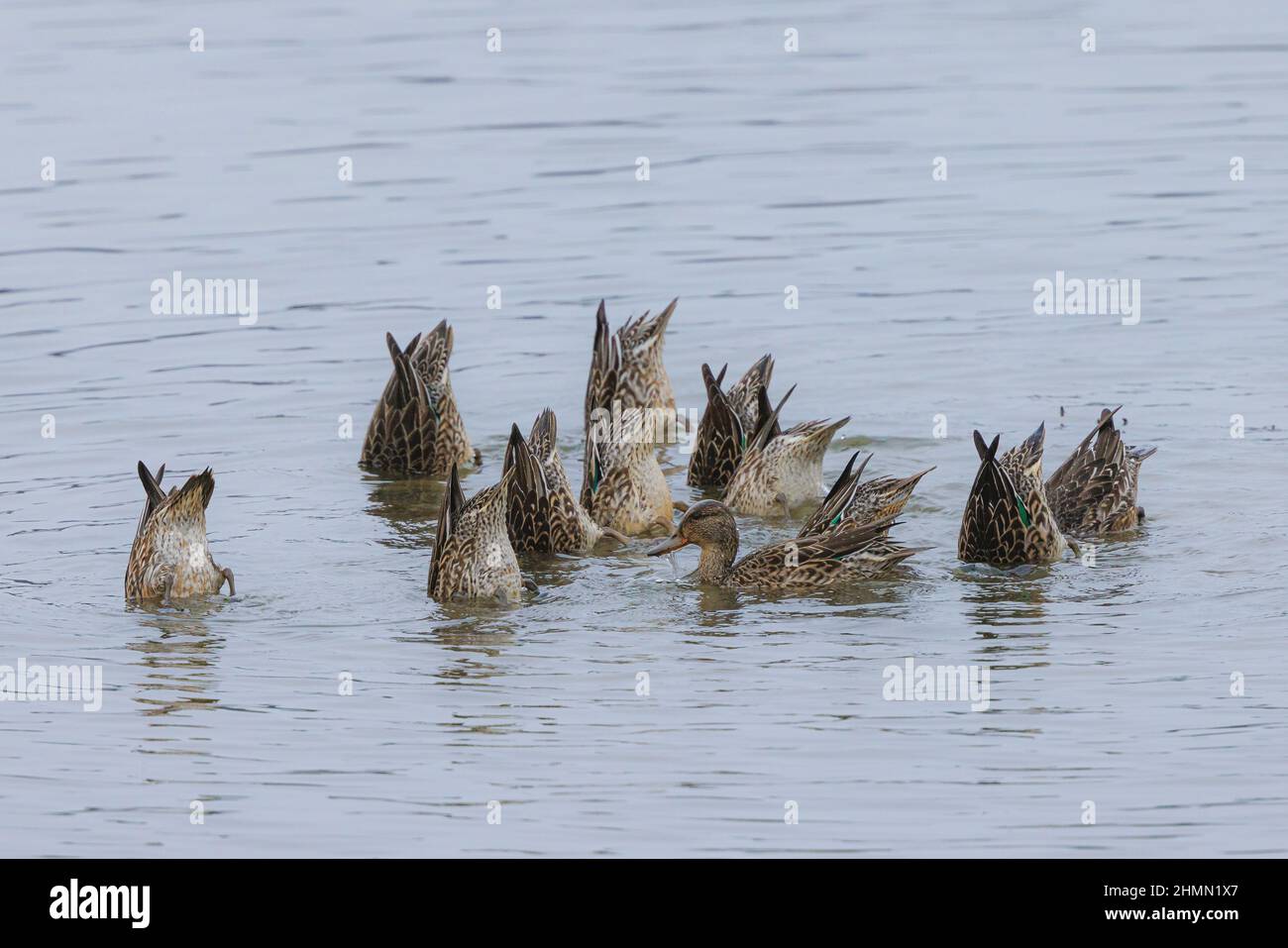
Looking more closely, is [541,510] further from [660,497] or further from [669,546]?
[660,497]

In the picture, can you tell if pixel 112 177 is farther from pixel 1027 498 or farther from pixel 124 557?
pixel 1027 498

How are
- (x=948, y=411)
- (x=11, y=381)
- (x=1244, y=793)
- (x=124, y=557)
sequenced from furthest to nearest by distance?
(x=11, y=381) → (x=948, y=411) → (x=124, y=557) → (x=1244, y=793)

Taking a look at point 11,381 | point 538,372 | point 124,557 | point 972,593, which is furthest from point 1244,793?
point 11,381

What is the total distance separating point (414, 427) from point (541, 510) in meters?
2.37

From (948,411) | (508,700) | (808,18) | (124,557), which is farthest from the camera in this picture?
(808,18)

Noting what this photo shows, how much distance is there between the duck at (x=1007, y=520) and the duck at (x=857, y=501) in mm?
441

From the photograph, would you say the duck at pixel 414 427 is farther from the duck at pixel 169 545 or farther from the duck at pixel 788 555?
the duck at pixel 169 545

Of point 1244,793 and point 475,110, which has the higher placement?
point 475,110

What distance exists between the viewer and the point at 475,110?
26203 mm

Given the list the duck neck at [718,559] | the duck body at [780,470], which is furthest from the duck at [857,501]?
the duck body at [780,470]

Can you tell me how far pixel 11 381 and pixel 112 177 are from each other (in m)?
7.30

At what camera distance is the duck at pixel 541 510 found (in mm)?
12742

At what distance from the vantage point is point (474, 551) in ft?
38.0

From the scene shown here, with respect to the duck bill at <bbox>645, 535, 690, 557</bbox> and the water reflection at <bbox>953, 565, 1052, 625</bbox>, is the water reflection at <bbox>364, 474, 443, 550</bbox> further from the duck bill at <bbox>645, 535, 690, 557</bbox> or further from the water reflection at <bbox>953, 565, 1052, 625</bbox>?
the water reflection at <bbox>953, 565, 1052, 625</bbox>
